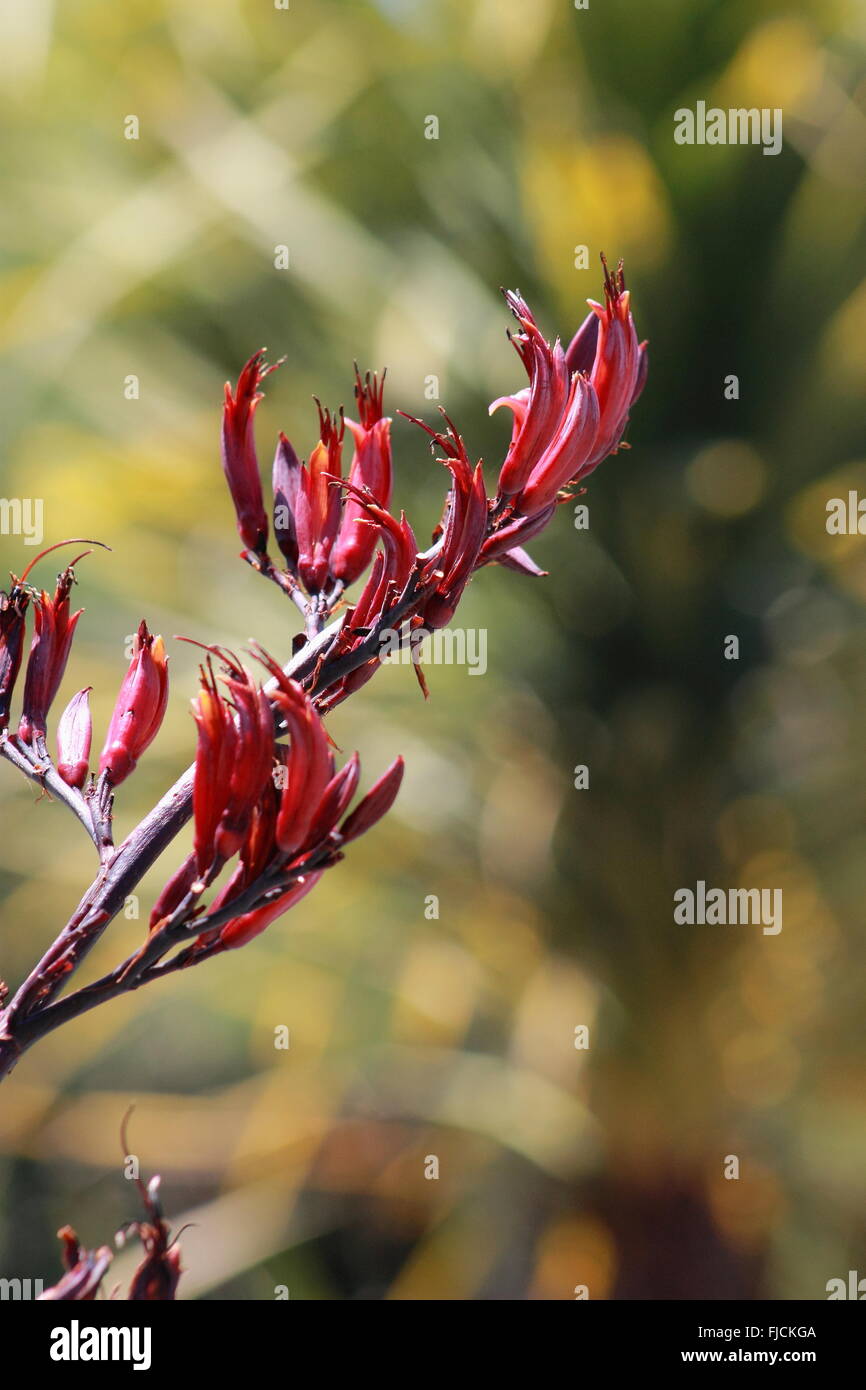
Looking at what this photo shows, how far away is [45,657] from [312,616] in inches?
2.8

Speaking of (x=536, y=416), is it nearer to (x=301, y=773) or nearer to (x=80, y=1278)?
(x=301, y=773)

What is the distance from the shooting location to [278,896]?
0.82ft

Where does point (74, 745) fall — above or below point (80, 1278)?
above

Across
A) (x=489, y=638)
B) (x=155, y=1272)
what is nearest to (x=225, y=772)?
(x=155, y=1272)

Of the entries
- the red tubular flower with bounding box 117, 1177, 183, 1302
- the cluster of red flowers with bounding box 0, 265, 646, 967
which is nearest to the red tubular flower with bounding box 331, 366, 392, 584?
the cluster of red flowers with bounding box 0, 265, 646, 967

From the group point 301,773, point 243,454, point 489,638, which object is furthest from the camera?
point 489,638

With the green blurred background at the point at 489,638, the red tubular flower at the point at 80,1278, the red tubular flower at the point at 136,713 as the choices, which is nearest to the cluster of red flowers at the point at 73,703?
the red tubular flower at the point at 136,713

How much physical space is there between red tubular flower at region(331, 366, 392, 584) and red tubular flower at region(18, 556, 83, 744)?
2.7 inches

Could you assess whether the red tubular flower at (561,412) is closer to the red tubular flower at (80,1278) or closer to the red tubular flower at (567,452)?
the red tubular flower at (567,452)

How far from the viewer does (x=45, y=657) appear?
0.31 m

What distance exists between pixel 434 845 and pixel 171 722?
482 millimetres

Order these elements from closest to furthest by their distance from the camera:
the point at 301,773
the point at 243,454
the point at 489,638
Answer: the point at 301,773 → the point at 243,454 → the point at 489,638

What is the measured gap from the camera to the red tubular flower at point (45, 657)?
30 centimetres

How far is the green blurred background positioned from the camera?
61.9 inches
